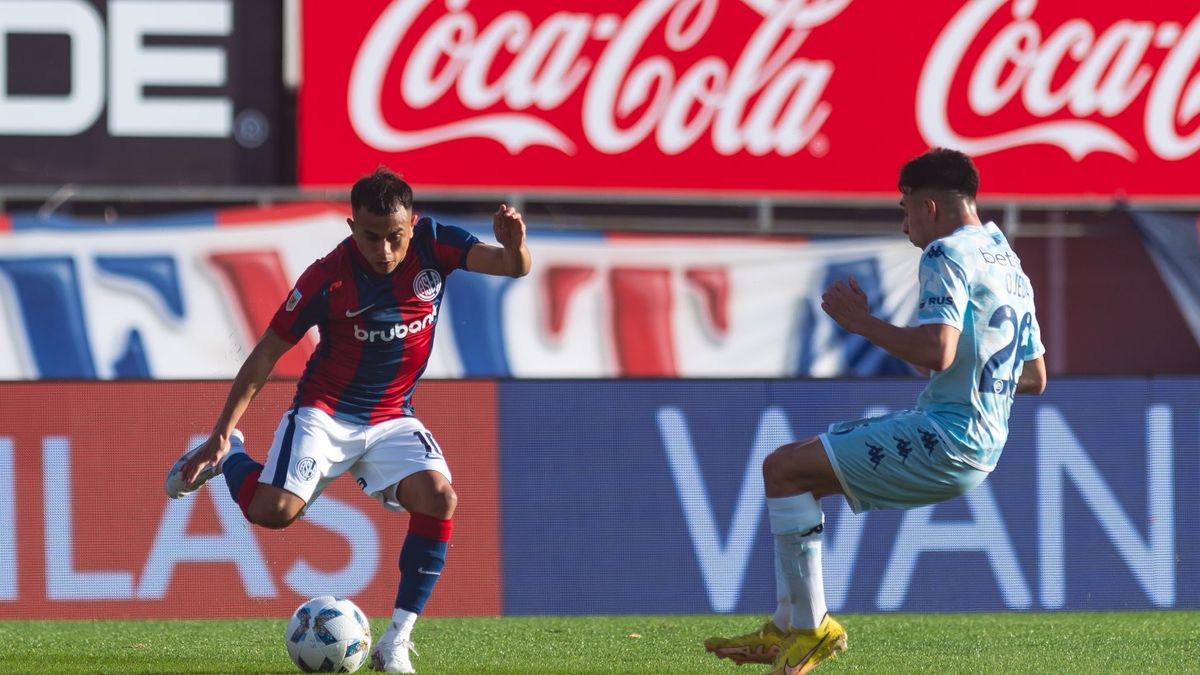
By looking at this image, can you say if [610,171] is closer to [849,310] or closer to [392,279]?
[392,279]

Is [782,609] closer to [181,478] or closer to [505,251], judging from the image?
[505,251]

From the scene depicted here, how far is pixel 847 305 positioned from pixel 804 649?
3.51ft

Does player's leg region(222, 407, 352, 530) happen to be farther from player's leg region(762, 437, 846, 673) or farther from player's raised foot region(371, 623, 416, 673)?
player's leg region(762, 437, 846, 673)

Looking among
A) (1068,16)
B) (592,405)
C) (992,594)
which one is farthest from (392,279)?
(1068,16)

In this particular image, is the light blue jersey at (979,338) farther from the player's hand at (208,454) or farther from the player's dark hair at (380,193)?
the player's hand at (208,454)

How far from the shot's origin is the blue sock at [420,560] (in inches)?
248

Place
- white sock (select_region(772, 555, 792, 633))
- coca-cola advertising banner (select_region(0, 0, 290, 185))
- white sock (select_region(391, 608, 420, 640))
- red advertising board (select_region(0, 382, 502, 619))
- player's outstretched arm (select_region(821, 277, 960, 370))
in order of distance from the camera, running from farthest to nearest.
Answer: coca-cola advertising banner (select_region(0, 0, 290, 185)), red advertising board (select_region(0, 382, 502, 619)), white sock (select_region(391, 608, 420, 640)), white sock (select_region(772, 555, 792, 633)), player's outstretched arm (select_region(821, 277, 960, 370))

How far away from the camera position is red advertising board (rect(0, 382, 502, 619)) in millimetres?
8820

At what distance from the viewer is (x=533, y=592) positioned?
905 cm

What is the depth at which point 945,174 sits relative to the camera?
5.64 meters

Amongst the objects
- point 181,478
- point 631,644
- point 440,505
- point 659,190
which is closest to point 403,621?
point 440,505

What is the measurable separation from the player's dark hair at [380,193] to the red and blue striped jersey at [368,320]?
0.31m

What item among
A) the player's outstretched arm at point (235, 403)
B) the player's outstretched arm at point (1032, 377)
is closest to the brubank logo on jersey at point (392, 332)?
the player's outstretched arm at point (235, 403)

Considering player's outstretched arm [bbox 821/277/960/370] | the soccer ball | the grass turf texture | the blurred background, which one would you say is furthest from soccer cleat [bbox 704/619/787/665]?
the blurred background
